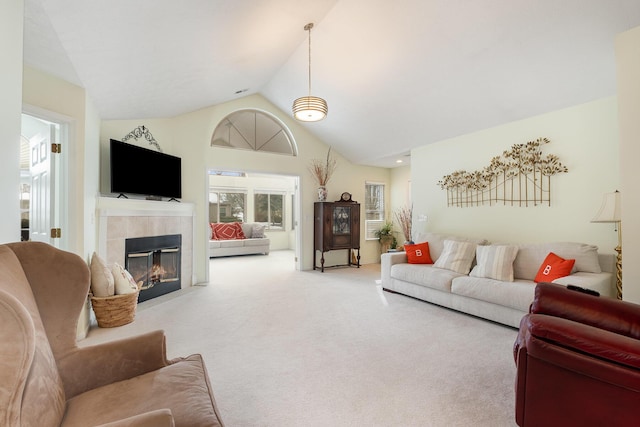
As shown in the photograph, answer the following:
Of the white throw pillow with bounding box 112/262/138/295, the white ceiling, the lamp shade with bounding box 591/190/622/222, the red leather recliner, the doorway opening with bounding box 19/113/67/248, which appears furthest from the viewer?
the white throw pillow with bounding box 112/262/138/295

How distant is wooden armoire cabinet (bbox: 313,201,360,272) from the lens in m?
5.98

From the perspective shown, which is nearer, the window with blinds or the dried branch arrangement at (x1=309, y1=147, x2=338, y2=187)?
the dried branch arrangement at (x1=309, y1=147, x2=338, y2=187)

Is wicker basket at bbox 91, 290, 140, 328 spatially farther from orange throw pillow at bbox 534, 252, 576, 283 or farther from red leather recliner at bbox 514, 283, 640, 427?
orange throw pillow at bbox 534, 252, 576, 283

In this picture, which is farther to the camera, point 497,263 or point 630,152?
point 497,263

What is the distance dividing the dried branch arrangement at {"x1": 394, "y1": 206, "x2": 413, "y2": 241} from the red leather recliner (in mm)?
4122

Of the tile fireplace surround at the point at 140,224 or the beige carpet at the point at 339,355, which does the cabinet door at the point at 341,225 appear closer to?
the beige carpet at the point at 339,355

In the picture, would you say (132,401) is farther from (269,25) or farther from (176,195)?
(176,195)

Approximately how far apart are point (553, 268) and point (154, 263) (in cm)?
486

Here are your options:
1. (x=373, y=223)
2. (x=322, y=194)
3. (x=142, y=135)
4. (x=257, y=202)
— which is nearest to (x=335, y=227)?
(x=322, y=194)

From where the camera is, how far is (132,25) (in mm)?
2328

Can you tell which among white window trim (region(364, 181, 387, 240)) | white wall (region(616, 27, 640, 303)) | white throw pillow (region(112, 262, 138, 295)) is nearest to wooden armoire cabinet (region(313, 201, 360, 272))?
white window trim (region(364, 181, 387, 240))

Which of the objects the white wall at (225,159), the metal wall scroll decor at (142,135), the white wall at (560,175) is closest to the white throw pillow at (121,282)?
the white wall at (225,159)

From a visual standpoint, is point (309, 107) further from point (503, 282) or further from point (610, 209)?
point (610, 209)

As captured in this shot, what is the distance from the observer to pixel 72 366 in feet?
4.10
